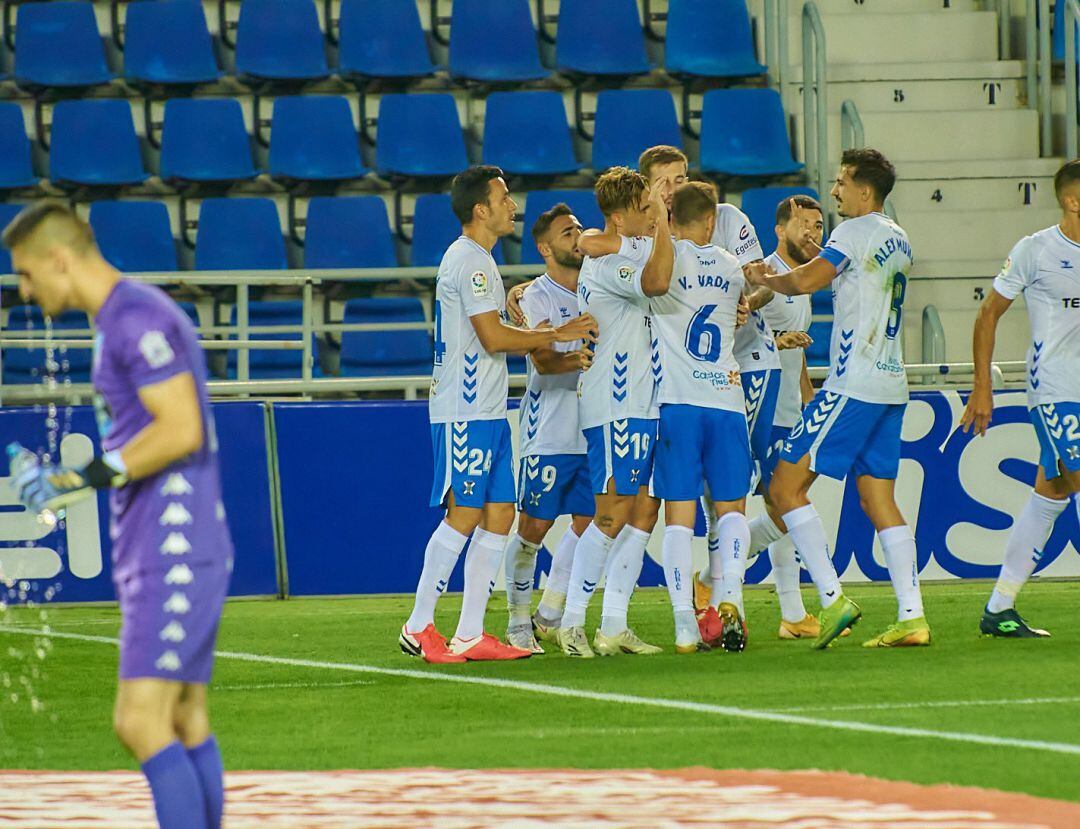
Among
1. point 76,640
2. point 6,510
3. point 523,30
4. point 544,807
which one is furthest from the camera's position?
point 523,30

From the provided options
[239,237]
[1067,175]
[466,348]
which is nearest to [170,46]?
[239,237]

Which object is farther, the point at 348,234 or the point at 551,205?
the point at 348,234

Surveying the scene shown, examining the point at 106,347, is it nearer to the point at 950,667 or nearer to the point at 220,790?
the point at 220,790

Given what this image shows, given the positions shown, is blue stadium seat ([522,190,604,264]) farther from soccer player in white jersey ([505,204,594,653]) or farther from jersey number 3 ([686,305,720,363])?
jersey number 3 ([686,305,720,363])

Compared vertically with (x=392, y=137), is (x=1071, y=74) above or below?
above

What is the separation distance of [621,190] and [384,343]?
24.1 ft

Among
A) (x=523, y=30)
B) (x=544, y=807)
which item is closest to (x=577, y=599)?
(x=544, y=807)

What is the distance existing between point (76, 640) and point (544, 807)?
605cm

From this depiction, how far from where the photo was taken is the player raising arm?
4027 mm

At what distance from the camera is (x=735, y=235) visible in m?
9.44

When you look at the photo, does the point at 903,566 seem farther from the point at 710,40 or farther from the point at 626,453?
the point at 710,40

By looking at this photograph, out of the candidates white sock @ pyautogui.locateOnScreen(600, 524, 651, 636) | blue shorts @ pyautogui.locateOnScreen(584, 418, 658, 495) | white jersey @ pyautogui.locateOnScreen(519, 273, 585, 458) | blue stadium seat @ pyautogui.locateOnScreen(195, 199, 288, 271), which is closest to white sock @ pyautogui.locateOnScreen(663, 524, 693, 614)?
white sock @ pyautogui.locateOnScreen(600, 524, 651, 636)

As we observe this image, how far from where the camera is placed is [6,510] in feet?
41.2

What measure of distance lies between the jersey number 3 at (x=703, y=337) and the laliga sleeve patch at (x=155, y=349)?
491 centimetres
